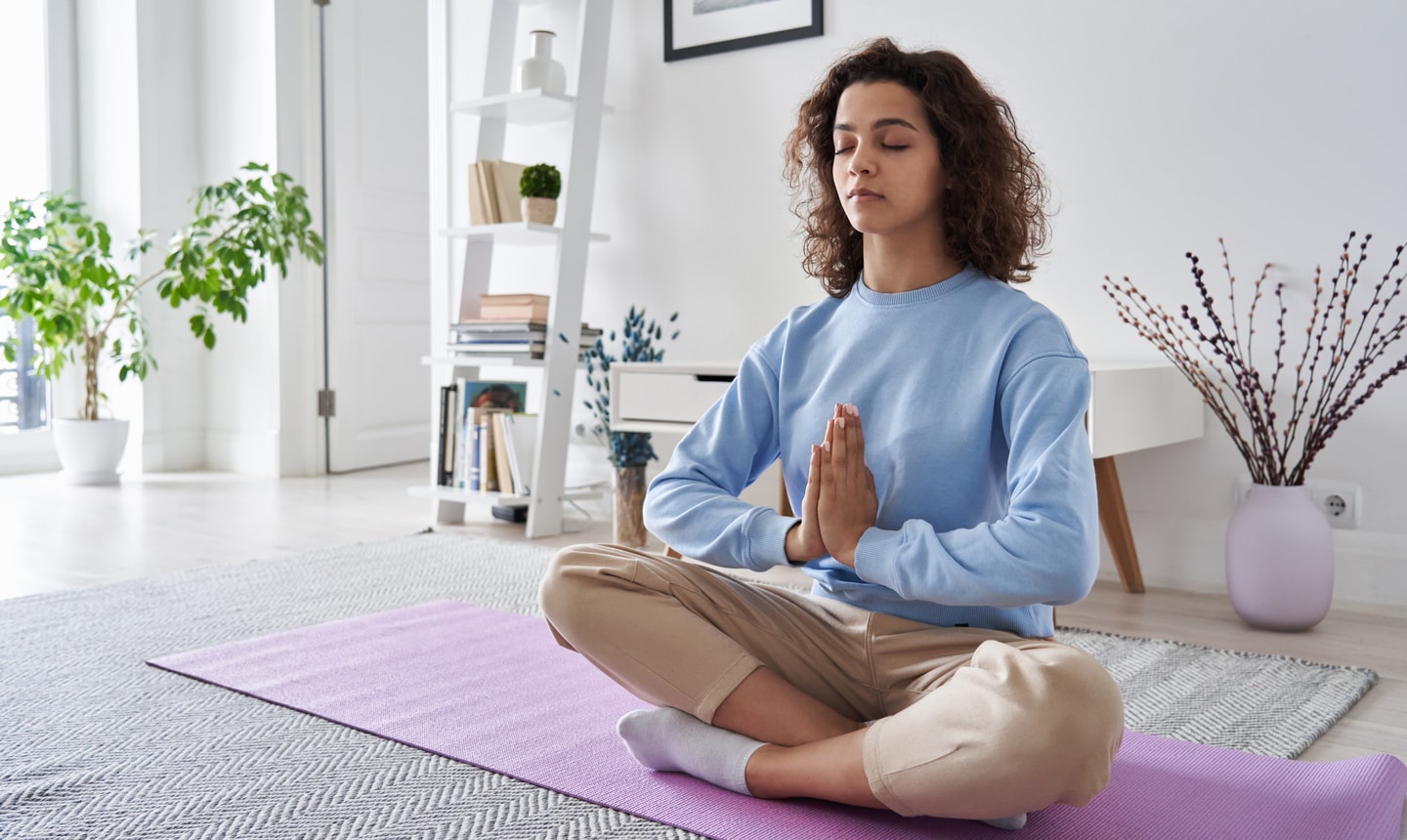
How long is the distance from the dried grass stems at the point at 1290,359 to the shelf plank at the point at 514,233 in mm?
1453

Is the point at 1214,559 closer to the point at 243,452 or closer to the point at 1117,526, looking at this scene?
the point at 1117,526

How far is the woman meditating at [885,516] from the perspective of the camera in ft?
3.63

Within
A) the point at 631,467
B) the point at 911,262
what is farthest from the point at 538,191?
the point at 911,262

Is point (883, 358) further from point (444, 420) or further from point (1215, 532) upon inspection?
point (444, 420)

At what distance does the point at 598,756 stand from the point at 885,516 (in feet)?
1.52

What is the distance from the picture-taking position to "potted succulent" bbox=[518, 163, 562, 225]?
3129 millimetres

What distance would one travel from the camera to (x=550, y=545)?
2.96 metres

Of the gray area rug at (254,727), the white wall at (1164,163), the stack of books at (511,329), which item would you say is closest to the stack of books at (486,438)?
the stack of books at (511,329)

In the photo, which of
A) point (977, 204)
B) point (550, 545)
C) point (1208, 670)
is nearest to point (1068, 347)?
point (977, 204)

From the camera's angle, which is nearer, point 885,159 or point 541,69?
point 885,159

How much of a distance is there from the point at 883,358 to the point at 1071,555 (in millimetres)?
307

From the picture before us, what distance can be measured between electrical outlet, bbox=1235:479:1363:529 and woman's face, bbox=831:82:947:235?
1430 millimetres

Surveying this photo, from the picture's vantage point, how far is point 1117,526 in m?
2.47

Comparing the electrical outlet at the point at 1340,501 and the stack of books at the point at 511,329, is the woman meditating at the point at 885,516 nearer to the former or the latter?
the electrical outlet at the point at 1340,501
